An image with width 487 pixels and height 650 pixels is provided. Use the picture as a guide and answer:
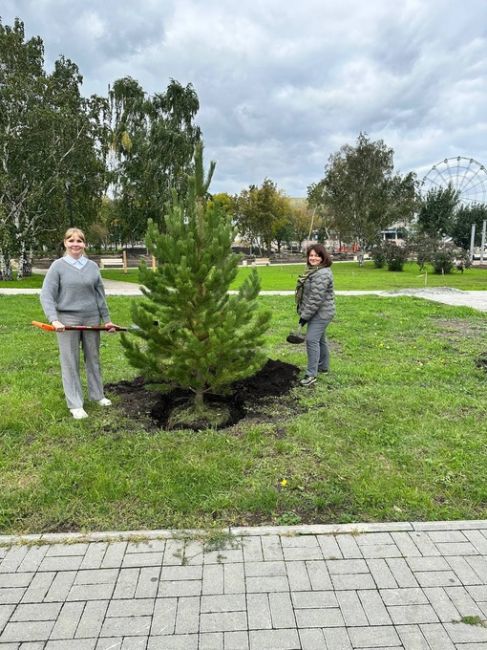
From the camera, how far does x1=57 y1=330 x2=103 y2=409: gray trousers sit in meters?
4.61

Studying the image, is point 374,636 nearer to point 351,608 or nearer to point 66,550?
point 351,608

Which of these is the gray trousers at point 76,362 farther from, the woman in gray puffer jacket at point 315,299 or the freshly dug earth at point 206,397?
the woman in gray puffer jacket at point 315,299

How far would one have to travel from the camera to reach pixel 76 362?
4699mm

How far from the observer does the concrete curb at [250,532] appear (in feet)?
9.52

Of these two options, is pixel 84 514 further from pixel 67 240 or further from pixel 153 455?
pixel 67 240

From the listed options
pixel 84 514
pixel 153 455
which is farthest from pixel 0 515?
pixel 153 455

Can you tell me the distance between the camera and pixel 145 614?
2320 mm

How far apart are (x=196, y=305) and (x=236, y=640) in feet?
9.45

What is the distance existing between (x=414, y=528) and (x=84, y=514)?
2153 millimetres

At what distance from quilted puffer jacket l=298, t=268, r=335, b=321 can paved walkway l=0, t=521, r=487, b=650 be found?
315cm

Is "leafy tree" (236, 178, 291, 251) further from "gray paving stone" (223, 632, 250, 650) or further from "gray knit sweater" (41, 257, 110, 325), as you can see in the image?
"gray paving stone" (223, 632, 250, 650)

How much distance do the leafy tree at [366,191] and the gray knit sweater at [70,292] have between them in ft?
127

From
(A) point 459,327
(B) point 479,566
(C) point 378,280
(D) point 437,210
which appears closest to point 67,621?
(B) point 479,566

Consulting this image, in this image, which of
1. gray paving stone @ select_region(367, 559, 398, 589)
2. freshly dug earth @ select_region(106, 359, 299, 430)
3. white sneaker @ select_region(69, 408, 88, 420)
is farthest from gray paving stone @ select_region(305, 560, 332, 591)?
white sneaker @ select_region(69, 408, 88, 420)
